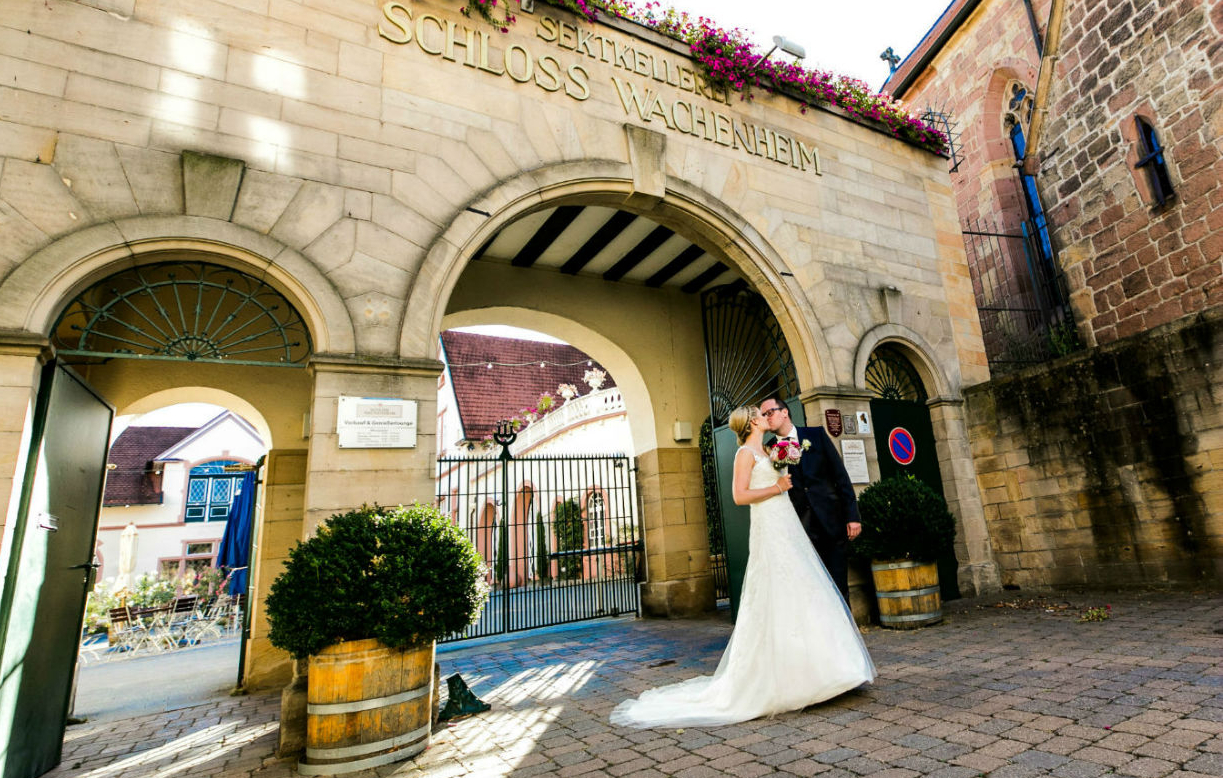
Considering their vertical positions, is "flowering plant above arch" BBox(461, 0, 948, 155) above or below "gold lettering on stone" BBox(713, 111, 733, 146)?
above

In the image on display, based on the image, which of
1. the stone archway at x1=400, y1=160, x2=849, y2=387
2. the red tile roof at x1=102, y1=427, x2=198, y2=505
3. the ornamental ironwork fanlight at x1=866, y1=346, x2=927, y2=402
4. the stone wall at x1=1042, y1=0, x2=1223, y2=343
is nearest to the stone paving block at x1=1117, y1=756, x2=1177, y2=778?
the stone archway at x1=400, y1=160, x2=849, y2=387

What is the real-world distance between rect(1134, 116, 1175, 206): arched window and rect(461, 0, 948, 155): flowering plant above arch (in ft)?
7.73

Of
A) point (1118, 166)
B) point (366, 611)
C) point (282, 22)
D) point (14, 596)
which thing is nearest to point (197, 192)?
point (282, 22)

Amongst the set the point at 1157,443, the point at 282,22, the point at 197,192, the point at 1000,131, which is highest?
the point at 1000,131

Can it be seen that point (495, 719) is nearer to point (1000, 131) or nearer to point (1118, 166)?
point (1118, 166)

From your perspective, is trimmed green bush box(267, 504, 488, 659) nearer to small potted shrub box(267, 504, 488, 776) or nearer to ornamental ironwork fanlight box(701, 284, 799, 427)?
small potted shrub box(267, 504, 488, 776)

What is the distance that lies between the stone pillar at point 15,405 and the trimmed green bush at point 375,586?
158 centimetres

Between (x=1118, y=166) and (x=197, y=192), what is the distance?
411 inches

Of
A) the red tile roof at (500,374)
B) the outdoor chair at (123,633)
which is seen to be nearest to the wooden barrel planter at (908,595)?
the outdoor chair at (123,633)

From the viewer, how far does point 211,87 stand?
474 cm

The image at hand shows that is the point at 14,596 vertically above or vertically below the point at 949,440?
below

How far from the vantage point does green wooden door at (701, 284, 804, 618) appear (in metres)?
7.41

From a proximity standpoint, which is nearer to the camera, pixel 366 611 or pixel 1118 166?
pixel 366 611

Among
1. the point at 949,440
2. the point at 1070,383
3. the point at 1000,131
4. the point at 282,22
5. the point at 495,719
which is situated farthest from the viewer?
the point at 1000,131
